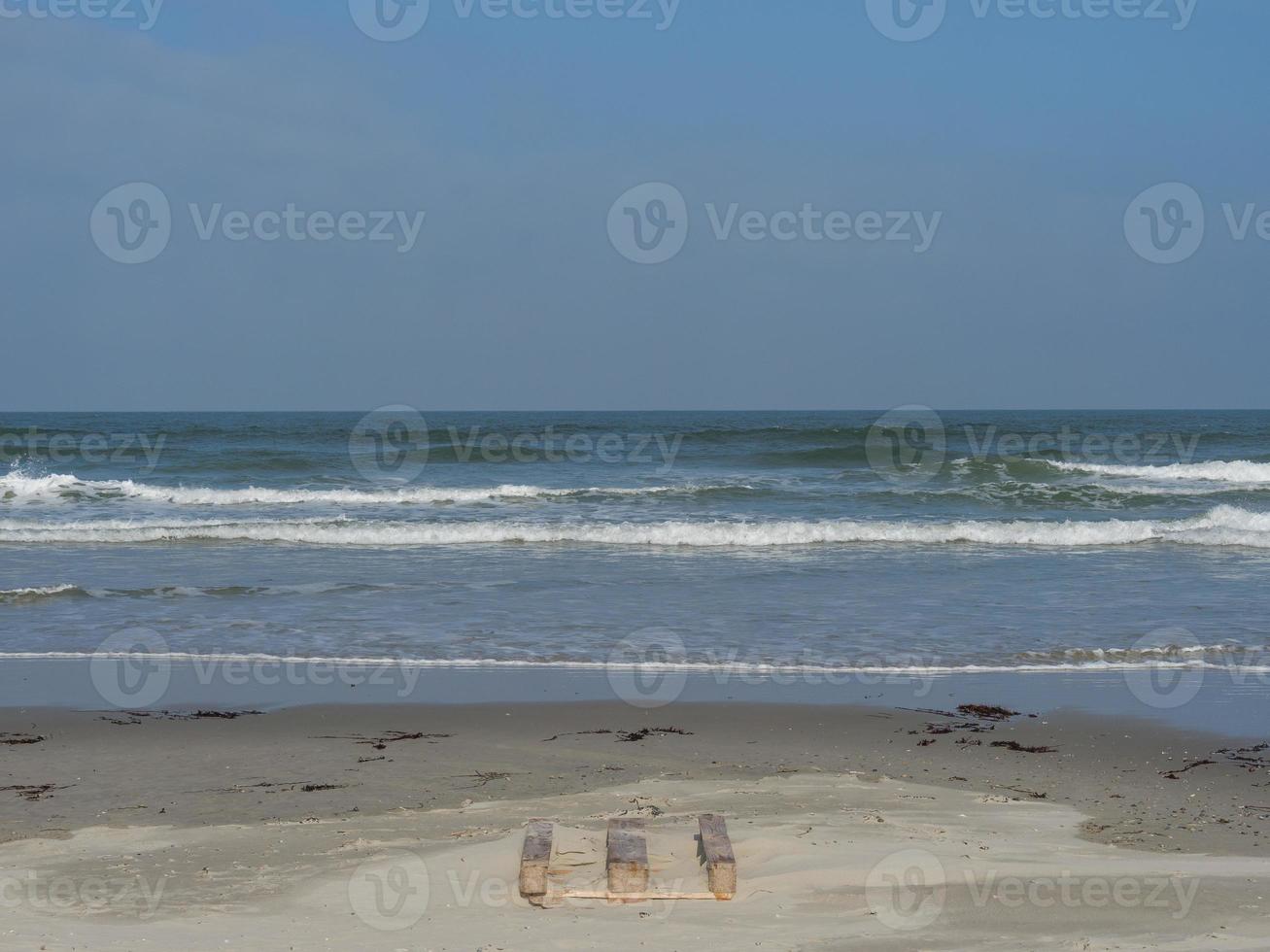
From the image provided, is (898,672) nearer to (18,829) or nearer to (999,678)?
(999,678)

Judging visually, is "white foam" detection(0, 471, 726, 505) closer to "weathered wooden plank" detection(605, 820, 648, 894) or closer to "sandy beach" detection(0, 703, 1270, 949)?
"sandy beach" detection(0, 703, 1270, 949)

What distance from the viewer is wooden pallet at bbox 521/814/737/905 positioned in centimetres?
459

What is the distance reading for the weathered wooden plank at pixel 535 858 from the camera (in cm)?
459

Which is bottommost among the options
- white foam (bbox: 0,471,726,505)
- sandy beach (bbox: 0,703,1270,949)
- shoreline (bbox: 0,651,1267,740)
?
sandy beach (bbox: 0,703,1270,949)

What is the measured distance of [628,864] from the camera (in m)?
4.68

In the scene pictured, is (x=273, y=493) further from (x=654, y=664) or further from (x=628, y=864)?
(x=628, y=864)

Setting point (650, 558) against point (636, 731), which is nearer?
point (636, 731)

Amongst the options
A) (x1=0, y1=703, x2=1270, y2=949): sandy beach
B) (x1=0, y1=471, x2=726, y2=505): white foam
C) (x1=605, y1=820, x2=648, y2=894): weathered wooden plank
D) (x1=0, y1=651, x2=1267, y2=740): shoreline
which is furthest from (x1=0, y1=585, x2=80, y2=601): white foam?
(x1=0, y1=471, x2=726, y2=505): white foam

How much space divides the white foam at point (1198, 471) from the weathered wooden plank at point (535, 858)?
2736cm

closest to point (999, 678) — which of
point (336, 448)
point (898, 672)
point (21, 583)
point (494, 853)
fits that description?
point (898, 672)

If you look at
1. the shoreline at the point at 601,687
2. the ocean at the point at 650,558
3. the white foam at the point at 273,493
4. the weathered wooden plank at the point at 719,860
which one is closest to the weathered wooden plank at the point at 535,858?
the weathered wooden plank at the point at 719,860

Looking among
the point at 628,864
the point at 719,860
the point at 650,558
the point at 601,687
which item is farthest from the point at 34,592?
the point at 719,860

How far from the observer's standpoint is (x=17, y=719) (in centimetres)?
788

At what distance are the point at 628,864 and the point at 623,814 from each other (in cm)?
112
